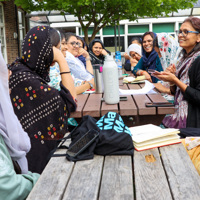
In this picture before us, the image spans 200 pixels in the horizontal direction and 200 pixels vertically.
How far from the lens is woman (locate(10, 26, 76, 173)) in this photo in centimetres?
230

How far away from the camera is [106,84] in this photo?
7.55 feet

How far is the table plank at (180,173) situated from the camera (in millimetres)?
1095

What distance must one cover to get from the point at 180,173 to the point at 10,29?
41.3 ft

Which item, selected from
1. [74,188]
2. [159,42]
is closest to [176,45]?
[159,42]

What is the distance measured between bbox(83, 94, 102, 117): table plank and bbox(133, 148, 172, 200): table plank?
825mm

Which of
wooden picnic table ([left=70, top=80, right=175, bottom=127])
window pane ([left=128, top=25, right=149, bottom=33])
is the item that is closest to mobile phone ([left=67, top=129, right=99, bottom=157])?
wooden picnic table ([left=70, top=80, right=175, bottom=127])

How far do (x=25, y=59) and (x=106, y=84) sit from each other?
2.31 ft

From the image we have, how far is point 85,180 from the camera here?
123cm

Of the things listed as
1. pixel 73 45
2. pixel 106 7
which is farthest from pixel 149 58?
pixel 106 7

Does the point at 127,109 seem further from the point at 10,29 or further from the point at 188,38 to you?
the point at 10,29

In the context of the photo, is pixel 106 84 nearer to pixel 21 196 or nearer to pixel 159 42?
pixel 21 196

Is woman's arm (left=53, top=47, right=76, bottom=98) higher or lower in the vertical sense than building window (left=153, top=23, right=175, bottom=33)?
lower

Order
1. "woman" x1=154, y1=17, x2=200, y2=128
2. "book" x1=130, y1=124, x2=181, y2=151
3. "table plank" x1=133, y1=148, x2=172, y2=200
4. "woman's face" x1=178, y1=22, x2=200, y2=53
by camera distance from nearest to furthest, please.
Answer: "table plank" x1=133, y1=148, x2=172, y2=200
"book" x1=130, y1=124, x2=181, y2=151
"woman" x1=154, y1=17, x2=200, y2=128
"woman's face" x1=178, y1=22, x2=200, y2=53

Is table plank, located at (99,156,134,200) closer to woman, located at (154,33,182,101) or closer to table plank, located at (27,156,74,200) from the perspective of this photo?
table plank, located at (27,156,74,200)
